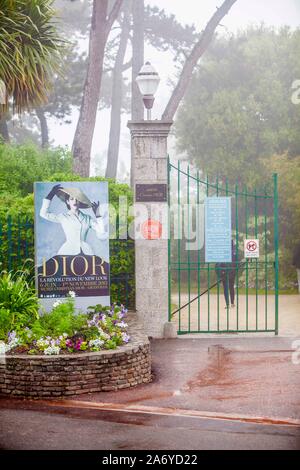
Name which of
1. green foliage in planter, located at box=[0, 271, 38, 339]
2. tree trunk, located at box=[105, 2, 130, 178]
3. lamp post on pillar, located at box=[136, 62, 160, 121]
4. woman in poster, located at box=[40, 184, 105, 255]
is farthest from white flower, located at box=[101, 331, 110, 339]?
tree trunk, located at box=[105, 2, 130, 178]

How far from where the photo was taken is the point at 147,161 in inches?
508

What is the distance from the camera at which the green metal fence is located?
12609 mm

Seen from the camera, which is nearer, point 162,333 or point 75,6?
point 162,333

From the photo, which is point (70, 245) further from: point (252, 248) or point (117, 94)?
point (117, 94)

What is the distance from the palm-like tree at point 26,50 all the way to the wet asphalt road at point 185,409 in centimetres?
612

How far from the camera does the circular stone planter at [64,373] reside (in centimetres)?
903

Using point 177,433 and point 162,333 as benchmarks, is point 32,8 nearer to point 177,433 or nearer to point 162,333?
point 162,333

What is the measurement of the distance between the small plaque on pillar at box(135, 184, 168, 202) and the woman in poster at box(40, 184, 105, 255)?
143 cm

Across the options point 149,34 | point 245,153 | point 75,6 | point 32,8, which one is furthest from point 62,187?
point 75,6

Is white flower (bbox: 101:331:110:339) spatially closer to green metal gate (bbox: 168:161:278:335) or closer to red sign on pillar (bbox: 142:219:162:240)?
red sign on pillar (bbox: 142:219:162:240)

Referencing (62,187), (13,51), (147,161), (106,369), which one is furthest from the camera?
(13,51)

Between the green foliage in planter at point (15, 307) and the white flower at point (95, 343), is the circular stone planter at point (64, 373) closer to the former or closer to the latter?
the white flower at point (95, 343)

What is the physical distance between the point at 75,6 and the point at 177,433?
108 feet
